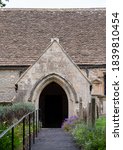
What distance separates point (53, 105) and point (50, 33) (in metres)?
4.80

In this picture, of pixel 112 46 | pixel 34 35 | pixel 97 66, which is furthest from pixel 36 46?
pixel 112 46

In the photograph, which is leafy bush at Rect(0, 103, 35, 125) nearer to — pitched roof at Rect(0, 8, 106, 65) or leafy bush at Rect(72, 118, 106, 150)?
pitched roof at Rect(0, 8, 106, 65)

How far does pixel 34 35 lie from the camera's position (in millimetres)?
31547

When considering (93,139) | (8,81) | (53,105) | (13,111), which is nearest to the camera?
(93,139)

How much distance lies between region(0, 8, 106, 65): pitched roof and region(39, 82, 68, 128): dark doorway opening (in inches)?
113

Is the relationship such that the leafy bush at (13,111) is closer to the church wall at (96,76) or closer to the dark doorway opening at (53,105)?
the church wall at (96,76)

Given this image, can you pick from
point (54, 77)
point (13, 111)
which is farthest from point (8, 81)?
point (13, 111)

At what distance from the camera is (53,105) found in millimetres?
31766

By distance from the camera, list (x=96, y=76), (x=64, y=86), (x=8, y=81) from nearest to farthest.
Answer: (x=64, y=86), (x=96, y=76), (x=8, y=81)

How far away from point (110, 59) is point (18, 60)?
924 inches

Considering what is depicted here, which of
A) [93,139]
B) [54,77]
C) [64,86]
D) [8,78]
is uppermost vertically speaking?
[8,78]

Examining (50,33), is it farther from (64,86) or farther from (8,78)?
(64,86)

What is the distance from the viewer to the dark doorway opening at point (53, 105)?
103 feet

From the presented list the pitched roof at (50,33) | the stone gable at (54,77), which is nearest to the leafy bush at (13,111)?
the stone gable at (54,77)
